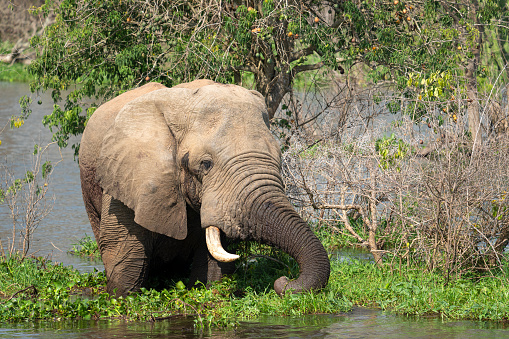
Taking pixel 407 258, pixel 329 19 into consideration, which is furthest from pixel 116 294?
pixel 329 19

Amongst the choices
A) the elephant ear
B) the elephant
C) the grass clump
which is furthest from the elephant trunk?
the grass clump

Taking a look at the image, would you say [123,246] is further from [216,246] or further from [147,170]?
[216,246]

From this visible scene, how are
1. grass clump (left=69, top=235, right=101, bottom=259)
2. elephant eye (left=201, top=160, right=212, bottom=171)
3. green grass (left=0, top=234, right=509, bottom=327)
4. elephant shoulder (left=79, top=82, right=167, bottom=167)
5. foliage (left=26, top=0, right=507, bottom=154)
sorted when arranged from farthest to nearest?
grass clump (left=69, top=235, right=101, bottom=259)
foliage (left=26, top=0, right=507, bottom=154)
elephant shoulder (left=79, top=82, right=167, bottom=167)
green grass (left=0, top=234, right=509, bottom=327)
elephant eye (left=201, top=160, right=212, bottom=171)

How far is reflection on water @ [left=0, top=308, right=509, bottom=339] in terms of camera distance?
20.9 ft

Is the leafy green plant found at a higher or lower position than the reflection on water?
higher

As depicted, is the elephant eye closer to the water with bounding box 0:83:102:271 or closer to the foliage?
the foliage

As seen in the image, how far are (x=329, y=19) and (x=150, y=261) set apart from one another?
5.16 metres

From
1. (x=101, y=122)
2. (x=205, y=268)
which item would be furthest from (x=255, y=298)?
(x=101, y=122)

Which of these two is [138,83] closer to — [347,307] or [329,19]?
→ [329,19]

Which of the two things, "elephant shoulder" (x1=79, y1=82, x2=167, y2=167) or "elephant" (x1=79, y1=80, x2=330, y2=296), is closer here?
"elephant" (x1=79, y1=80, x2=330, y2=296)

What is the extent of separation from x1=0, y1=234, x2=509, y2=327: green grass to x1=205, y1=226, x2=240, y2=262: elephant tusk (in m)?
0.56

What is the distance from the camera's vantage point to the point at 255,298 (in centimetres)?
741

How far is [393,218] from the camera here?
9.91 metres

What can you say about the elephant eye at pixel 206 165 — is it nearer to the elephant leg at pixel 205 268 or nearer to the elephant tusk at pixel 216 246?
the elephant tusk at pixel 216 246
